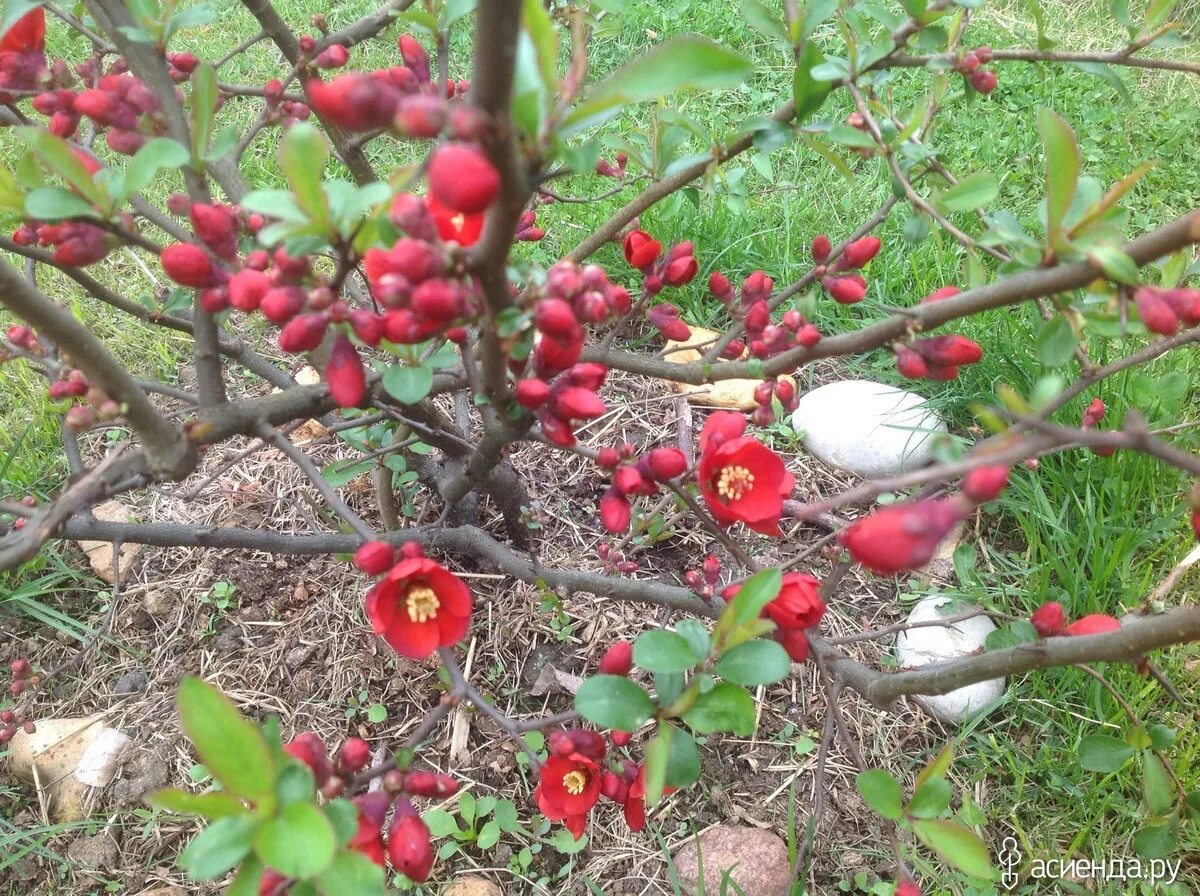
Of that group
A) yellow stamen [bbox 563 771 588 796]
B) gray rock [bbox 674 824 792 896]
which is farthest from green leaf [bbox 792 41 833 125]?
gray rock [bbox 674 824 792 896]

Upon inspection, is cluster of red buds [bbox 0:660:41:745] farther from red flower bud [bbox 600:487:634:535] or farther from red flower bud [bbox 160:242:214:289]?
red flower bud [bbox 600:487:634:535]

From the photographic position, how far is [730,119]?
3.30 metres

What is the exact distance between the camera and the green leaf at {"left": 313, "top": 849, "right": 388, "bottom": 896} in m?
0.68

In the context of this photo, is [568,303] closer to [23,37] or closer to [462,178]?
[462,178]

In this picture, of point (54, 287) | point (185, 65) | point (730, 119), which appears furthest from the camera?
point (730, 119)

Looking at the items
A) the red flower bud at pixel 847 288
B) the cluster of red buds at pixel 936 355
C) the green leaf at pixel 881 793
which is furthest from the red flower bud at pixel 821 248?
the green leaf at pixel 881 793

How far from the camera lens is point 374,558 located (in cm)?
94

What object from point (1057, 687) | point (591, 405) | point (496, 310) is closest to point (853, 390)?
point (1057, 687)

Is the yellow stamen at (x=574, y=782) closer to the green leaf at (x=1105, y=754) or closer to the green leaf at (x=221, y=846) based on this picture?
the green leaf at (x=221, y=846)

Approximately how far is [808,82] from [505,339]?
601 mm

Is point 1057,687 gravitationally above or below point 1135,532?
below

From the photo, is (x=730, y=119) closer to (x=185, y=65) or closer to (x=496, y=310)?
(x=185, y=65)

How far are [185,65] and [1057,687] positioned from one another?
1.91m

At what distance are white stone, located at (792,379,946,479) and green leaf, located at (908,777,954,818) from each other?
3.77 ft
